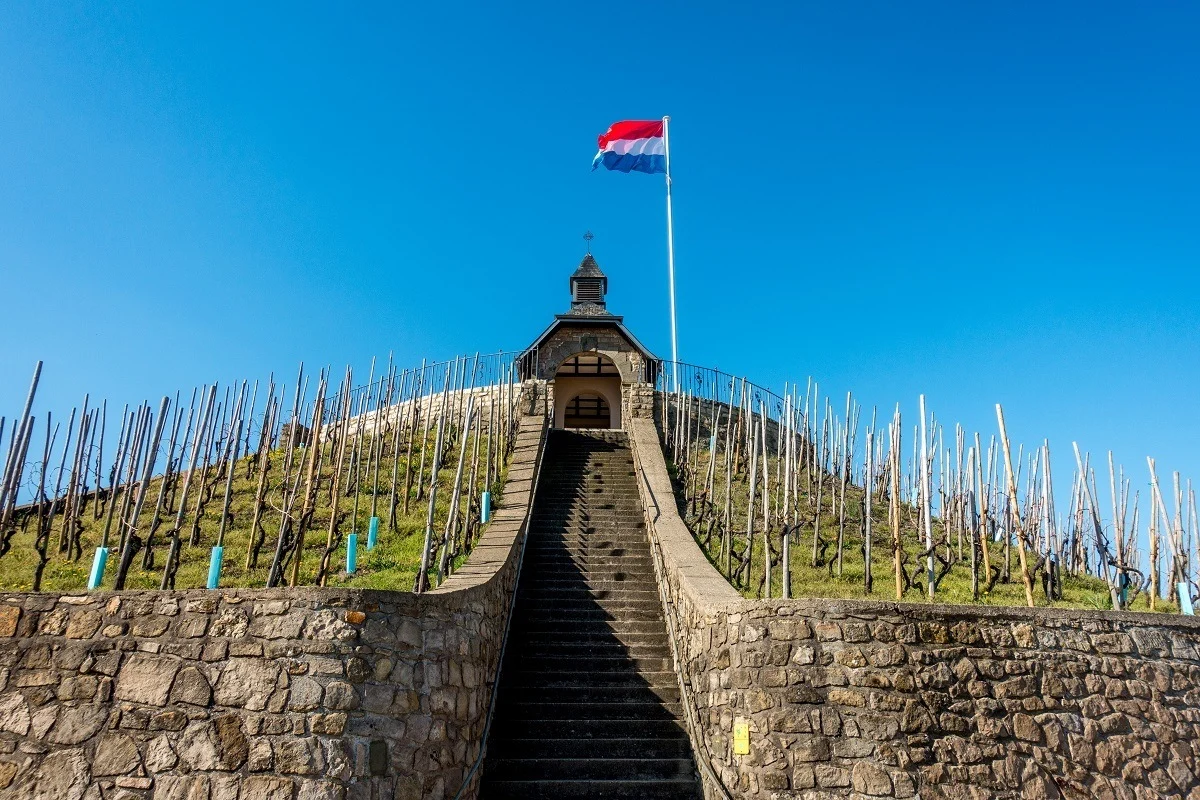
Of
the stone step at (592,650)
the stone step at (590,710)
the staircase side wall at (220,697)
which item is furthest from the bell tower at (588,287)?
the staircase side wall at (220,697)

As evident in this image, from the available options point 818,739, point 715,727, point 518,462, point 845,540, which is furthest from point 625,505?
point 818,739

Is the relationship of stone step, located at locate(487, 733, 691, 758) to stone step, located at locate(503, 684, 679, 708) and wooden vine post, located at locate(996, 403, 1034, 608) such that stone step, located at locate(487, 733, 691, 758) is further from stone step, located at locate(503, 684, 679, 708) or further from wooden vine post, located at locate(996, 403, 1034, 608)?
wooden vine post, located at locate(996, 403, 1034, 608)

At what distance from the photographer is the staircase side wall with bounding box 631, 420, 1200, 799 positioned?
5.73 metres

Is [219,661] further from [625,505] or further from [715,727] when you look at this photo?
[625,505]

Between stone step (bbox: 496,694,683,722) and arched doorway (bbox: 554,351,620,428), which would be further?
arched doorway (bbox: 554,351,620,428)

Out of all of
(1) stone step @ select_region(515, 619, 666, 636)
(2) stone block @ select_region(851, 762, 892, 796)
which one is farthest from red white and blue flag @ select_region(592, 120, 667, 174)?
(2) stone block @ select_region(851, 762, 892, 796)

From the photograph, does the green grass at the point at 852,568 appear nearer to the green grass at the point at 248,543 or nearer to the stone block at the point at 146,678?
the green grass at the point at 248,543

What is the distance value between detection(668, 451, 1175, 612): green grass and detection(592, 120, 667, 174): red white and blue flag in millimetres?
11005

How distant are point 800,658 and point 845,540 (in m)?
9.48

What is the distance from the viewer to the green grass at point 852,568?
10961 millimetres

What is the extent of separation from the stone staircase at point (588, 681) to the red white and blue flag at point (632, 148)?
49.3ft

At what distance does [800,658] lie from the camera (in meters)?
6.04

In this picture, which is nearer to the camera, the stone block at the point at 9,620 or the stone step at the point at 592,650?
the stone block at the point at 9,620

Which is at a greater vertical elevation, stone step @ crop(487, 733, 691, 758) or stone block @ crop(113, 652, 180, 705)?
stone block @ crop(113, 652, 180, 705)
